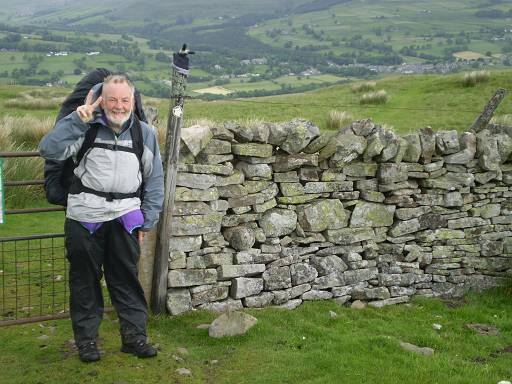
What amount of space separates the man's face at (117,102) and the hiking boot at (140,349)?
2096mm

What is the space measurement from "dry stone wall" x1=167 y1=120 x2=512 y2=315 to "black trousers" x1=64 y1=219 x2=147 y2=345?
1.22 metres

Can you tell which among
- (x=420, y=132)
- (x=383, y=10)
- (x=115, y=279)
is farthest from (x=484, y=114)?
(x=383, y=10)

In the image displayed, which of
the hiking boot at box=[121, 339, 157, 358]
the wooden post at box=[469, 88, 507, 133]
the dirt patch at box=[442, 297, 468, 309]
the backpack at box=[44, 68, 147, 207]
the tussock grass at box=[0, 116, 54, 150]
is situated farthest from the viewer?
the tussock grass at box=[0, 116, 54, 150]

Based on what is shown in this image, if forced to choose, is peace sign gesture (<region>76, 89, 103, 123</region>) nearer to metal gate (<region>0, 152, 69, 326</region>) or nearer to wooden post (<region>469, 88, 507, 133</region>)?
metal gate (<region>0, 152, 69, 326</region>)

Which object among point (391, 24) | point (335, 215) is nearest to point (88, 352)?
point (335, 215)

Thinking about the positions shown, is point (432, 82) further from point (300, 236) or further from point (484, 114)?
point (300, 236)

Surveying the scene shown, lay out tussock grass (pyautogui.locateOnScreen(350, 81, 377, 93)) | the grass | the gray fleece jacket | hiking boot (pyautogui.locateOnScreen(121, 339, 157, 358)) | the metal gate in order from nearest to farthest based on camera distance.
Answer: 1. the gray fleece jacket
2. the grass
3. hiking boot (pyautogui.locateOnScreen(121, 339, 157, 358))
4. the metal gate
5. tussock grass (pyautogui.locateOnScreen(350, 81, 377, 93))

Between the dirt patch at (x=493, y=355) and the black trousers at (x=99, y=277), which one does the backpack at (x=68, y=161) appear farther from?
the dirt patch at (x=493, y=355)

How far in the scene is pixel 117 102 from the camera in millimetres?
5453

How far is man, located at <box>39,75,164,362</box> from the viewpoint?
215 inches

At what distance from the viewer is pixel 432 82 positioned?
72.9 feet

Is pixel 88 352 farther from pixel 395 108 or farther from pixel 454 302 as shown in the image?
pixel 395 108

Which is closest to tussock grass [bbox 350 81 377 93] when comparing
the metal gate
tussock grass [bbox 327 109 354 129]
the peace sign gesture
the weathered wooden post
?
tussock grass [bbox 327 109 354 129]

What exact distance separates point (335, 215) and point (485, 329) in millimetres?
2269
